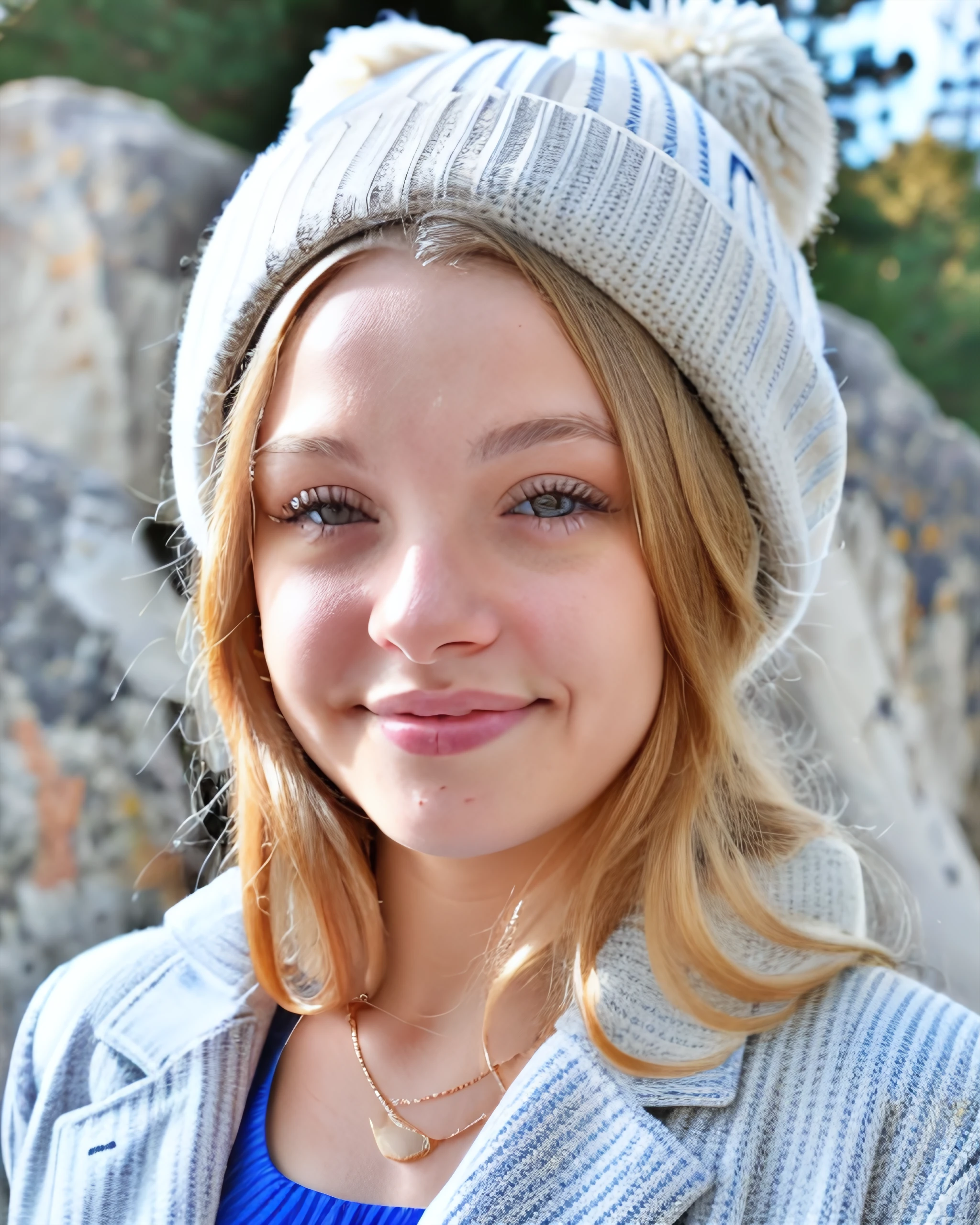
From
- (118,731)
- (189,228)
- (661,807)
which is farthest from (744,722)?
(189,228)

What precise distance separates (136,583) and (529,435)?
933 mm

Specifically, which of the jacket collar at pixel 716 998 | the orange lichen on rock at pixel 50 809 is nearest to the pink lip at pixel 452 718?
the jacket collar at pixel 716 998

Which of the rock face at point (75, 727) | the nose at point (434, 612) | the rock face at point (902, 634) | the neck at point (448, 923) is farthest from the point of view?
the rock face at point (902, 634)

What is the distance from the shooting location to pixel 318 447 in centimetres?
97

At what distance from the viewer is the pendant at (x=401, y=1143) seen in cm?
107

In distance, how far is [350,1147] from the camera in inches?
43.5

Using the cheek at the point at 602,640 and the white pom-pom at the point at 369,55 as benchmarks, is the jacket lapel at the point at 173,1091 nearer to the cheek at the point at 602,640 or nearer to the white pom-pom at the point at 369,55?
the cheek at the point at 602,640

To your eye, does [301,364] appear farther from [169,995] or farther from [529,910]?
[169,995]

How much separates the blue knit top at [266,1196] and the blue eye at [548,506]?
650 millimetres

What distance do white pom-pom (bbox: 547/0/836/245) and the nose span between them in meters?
0.60

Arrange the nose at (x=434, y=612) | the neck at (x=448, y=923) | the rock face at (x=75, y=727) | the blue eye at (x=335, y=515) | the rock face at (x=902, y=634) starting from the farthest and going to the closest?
1. the rock face at (x=902, y=634)
2. the rock face at (x=75, y=727)
3. the neck at (x=448, y=923)
4. the blue eye at (x=335, y=515)
5. the nose at (x=434, y=612)

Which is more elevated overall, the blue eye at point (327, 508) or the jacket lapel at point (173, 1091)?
the blue eye at point (327, 508)

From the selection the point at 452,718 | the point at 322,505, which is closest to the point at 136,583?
the point at 322,505

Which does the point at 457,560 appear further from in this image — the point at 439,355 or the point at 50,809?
the point at 50,809
